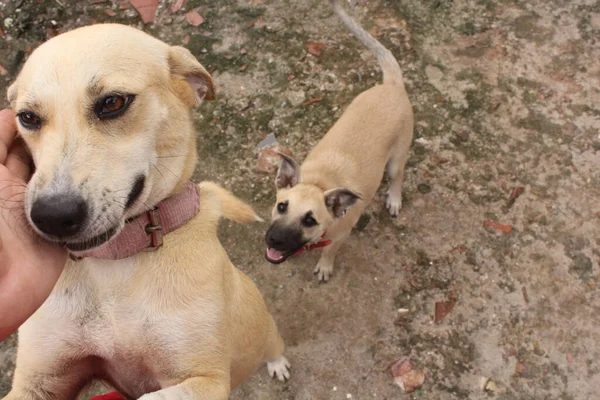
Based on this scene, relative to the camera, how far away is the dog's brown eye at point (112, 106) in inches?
73.5

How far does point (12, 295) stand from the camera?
68.7 inches

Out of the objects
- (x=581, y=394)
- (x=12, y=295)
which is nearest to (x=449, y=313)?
(x=581, y=394)

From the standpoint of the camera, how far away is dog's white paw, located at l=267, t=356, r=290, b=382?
3.79 m

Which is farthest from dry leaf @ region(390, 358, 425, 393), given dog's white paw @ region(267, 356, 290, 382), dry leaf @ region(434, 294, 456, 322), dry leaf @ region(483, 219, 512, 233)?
dry leaf @ region(483, 219, 512, 233)

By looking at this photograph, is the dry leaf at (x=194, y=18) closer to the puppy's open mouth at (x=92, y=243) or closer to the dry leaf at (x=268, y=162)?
the dry leaf at (x=268, y=162)

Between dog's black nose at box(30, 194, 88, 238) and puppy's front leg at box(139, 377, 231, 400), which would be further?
puppy's front leg at box(139, 377, 231, 400)

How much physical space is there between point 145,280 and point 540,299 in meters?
3.50

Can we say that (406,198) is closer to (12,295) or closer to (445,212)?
(445,212)

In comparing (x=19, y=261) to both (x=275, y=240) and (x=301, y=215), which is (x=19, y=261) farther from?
(x=301, y=215)

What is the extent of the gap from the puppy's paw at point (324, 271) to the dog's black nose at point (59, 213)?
280cm

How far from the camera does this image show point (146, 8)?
5746 mm

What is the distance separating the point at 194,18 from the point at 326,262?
134 inches

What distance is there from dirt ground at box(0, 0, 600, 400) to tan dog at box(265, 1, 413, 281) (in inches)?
20.8

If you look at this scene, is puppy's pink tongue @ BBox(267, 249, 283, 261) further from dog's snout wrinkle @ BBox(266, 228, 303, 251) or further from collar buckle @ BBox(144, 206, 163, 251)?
collar buckle @ BBox(144, 206, 163, 251)
